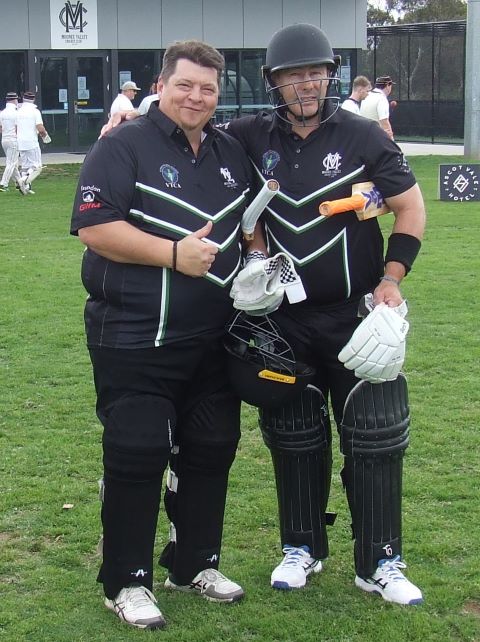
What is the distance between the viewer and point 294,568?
3.85 m

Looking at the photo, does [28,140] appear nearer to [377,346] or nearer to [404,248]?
[404,248]

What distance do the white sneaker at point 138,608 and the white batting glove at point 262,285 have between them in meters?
1.08

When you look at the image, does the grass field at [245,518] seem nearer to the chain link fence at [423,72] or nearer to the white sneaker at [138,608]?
the white sneaker at [138,608]

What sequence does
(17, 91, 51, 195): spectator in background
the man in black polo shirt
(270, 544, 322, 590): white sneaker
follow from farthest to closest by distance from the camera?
(17, 91, 51, 195): spectator in background < (270, 544, 322, 590): white sneaker < the man in black polo shirt

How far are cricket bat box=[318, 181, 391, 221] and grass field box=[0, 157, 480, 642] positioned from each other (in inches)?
56.3

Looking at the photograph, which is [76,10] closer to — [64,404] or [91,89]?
[91,89]

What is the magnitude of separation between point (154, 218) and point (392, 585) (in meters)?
1.60

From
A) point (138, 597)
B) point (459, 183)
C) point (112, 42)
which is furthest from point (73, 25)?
point (138, 597)

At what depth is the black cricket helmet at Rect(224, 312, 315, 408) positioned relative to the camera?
11.5ft

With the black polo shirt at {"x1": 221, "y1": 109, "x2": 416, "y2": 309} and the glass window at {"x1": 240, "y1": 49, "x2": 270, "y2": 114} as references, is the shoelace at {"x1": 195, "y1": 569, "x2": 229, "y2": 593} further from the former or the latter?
the glass window at {"x1": 240, "y1": 49, "x2": 270, "y2": 114}

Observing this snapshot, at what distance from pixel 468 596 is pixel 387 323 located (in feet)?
3.69

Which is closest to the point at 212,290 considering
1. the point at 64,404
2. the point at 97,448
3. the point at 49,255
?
the point at 97,448

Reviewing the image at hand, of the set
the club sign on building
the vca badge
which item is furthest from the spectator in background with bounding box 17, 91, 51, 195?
the club sign on building

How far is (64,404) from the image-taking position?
6.28 metres
